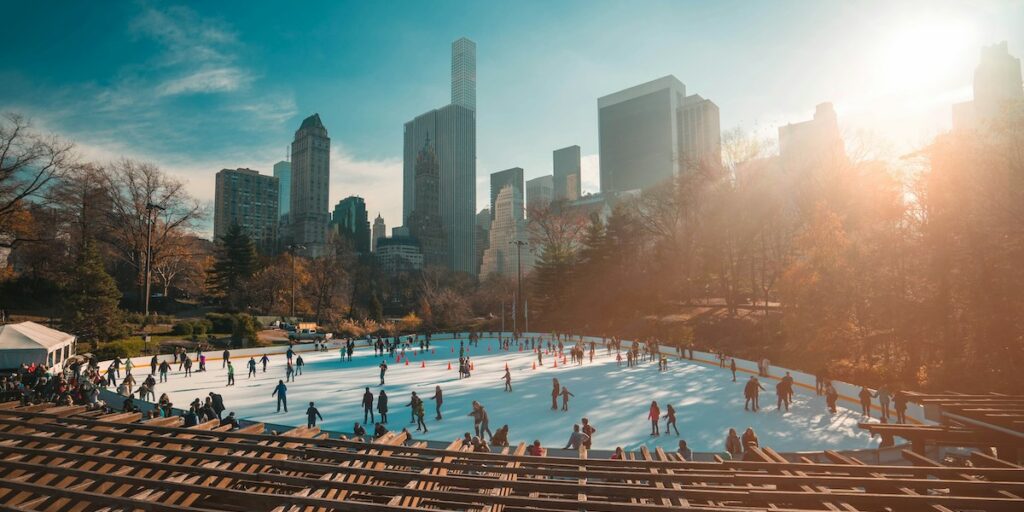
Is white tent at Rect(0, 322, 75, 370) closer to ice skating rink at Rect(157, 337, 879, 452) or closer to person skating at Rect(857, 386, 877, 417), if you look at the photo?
ice skating rink at Rect(157, 337, 879, 452)

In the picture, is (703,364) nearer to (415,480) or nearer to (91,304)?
(415,480)

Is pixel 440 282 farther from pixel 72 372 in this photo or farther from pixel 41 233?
pixel 72 372

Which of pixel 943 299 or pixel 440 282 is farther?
pixel 440 282

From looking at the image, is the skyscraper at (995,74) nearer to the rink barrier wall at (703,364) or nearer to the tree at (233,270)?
the rink barrier wall at (703,364)

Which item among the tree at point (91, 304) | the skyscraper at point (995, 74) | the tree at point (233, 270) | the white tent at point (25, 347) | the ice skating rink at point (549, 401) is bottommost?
the ice skating rink at point (549, 401)

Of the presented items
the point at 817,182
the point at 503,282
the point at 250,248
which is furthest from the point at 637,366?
the point at 250,248

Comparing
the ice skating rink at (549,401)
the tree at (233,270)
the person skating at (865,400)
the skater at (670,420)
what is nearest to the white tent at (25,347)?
the ice skating rink at (549,401)

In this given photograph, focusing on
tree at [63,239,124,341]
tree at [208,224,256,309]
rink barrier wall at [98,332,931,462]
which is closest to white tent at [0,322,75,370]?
rink barrier wall at [98,332,931,462]
